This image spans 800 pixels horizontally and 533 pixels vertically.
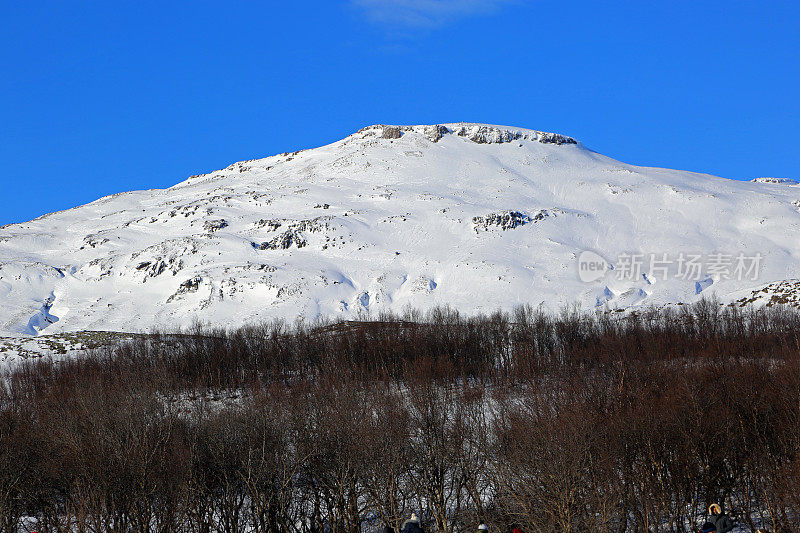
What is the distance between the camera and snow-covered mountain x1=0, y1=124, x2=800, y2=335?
11344 centimetres

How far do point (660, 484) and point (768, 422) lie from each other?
8.21 metres

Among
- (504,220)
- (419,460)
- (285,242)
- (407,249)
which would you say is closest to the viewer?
(419,460)

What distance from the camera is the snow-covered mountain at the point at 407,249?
113438 mm

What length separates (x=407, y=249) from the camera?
136000mm

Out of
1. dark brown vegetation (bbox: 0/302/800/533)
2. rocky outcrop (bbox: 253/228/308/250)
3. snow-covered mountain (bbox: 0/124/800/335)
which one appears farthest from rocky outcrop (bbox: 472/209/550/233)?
dark brown vegetation (bbox: 0/302/800/533)

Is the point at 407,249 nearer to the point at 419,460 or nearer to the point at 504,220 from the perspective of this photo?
the point at 504,220

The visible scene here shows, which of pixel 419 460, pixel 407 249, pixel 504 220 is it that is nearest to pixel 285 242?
pixel 407 249

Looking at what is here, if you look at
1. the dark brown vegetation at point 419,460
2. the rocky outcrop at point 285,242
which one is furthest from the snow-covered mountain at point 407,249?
the dark brown vegetation at point 419,460

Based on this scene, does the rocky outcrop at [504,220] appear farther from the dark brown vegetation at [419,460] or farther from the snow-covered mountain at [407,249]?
the dark brown vegetation at [419,460]

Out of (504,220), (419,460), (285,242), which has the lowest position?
(419,460)

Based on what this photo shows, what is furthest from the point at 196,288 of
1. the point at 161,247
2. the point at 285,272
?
the point at 161,247

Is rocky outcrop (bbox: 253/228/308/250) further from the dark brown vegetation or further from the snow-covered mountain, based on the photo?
the dark brown vegetation

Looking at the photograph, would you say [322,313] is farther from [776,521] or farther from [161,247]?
[776,521]

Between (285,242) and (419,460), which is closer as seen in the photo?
(419,460)
